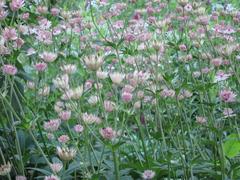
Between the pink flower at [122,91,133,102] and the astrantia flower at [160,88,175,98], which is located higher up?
the pink flower at [122,91,133,102]

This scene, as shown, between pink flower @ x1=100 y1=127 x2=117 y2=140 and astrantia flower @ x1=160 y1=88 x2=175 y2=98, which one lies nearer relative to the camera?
pink flower @ x1=100 y1=127 x2=117 y2=140

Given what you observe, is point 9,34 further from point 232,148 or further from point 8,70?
point 232,148

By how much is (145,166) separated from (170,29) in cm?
107

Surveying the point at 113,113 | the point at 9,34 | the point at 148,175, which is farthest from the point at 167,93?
the point at 9,34

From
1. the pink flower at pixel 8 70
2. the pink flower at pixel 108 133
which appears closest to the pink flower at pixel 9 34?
the pink flower at pixel 8 70

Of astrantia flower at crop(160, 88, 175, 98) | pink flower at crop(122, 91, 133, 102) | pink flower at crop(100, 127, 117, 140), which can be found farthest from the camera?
astrantia flower at crop(160, 88, 175, 98)

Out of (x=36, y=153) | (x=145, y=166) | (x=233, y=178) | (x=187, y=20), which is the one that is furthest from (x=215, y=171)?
(x=187, y=20)

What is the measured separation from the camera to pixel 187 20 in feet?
6.18

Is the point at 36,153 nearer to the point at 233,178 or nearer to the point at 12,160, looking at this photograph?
the point at 12,160

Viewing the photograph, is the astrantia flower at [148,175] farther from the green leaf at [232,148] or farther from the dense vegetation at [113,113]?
the green leaf at [232,148]

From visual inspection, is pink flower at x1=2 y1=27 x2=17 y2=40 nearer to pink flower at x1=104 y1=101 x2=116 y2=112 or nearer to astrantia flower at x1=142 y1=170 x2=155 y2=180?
pink flower at x1=104 y1=101 x2=116 y2=112

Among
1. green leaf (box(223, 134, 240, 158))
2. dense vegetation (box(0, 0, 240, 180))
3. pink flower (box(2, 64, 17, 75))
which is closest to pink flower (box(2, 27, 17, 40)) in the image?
dense vegetation (box(0, 0, 240, 180))

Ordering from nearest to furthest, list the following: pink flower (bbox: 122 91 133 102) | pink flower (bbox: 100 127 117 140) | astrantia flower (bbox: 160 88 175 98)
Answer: pink flower (bbox: 100 127 117 140) < pink flower (bbox: 122 91 133 102) < astrantia flower (bbox: 160 88 175 98)

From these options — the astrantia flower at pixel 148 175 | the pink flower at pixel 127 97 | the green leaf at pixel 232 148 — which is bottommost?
the green leaf at pixel 232 148
